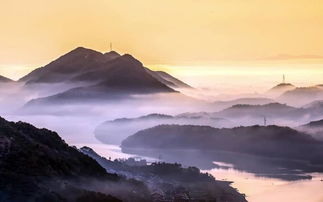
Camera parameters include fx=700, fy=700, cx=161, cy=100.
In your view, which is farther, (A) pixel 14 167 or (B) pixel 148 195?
(B) pixel 148 195

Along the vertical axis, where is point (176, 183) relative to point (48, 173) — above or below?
above

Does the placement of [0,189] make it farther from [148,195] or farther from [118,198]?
[148,195]

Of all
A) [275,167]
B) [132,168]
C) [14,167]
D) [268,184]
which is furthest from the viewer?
[275,167]

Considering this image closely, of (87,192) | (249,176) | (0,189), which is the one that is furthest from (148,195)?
(249,176)

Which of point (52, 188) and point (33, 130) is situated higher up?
point (33, 130)

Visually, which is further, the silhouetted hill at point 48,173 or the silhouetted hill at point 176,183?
the silhouetted hill at point 176,183

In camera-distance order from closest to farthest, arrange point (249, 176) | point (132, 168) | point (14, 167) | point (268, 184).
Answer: point (14, 167)
point (132, 168)
point (268, 184)
point (249, 176)

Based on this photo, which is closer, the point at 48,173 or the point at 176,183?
the point at 48,173
